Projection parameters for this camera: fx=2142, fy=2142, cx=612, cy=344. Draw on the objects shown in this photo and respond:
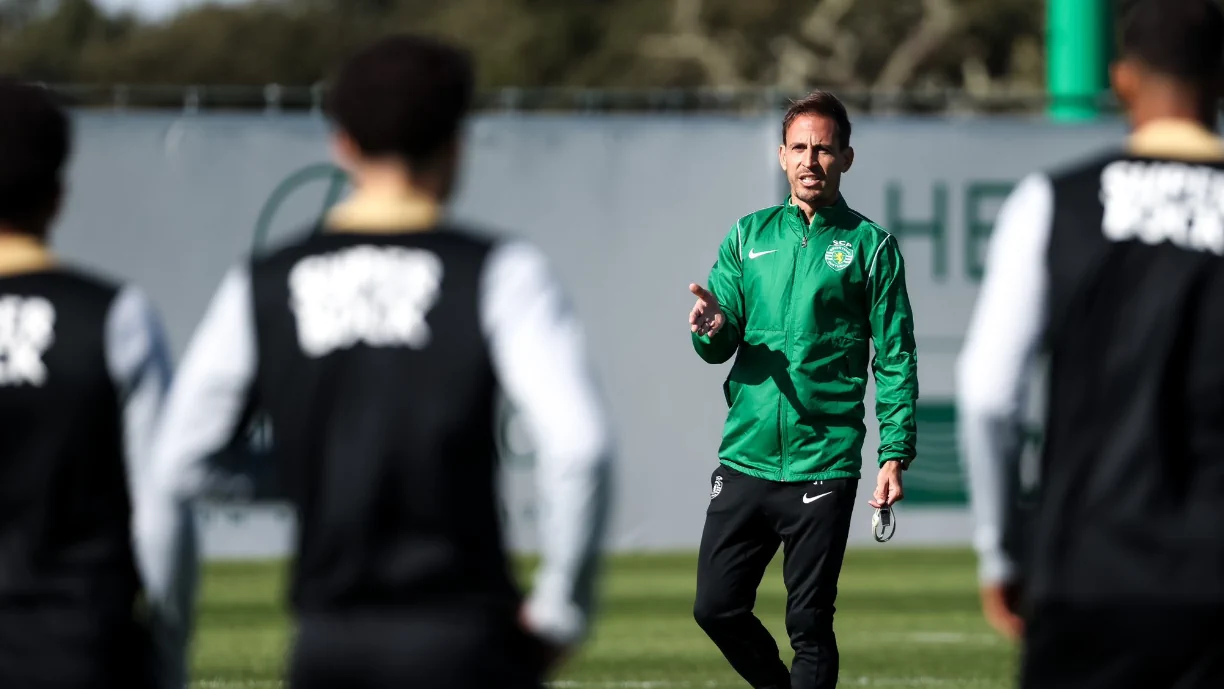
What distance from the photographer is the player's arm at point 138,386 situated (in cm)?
366

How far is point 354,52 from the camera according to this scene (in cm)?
362

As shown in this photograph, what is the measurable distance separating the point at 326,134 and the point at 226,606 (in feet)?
14.4

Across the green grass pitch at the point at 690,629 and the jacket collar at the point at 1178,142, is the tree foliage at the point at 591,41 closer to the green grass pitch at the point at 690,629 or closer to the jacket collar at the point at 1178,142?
the green grass pitch at the point at 690,629

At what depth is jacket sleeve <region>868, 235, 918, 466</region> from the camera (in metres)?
7.04

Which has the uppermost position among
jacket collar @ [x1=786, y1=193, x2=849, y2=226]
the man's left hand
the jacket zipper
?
jacket collar @ [x1=786, y1=193, x2=849, y2=226]

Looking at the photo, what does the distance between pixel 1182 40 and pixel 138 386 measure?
1.95 metres

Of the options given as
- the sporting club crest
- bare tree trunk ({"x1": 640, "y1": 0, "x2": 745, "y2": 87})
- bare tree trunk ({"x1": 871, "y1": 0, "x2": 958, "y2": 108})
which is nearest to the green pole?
the sporting club crest

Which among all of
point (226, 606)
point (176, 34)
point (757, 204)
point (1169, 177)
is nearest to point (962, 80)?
point (176, 34)

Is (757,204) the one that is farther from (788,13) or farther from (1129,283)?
(788,13)

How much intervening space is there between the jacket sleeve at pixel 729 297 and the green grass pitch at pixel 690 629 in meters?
2.07

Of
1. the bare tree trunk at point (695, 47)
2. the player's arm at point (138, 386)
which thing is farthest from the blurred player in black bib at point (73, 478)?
the bare tree trunk at point (695, 47)

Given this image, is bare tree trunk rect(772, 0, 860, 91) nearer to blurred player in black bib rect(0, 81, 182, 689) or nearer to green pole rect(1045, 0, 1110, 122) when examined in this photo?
green pole rect(1045, 0, 1110, 122)

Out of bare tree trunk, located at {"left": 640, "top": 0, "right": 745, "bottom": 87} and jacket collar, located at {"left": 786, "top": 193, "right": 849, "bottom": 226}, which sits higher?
bare tree trunk, located at {"left": 640, "top": 0, "right": 745, "bottom": 87}

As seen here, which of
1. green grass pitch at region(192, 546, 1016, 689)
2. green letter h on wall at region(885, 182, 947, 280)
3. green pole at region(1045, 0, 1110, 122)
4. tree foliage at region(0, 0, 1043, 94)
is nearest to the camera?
green grass pitch at region(192, 546, 1016, 689)
